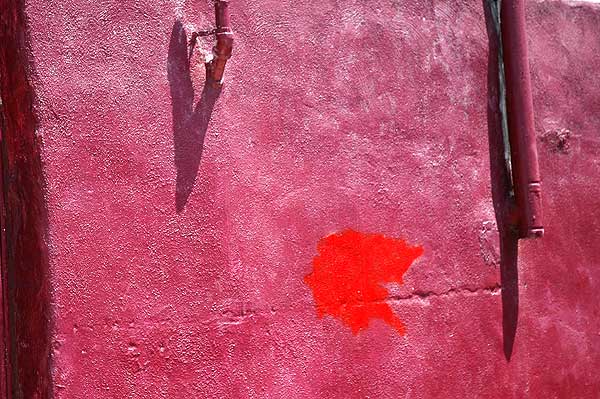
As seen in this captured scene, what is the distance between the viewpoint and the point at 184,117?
367 centimetres

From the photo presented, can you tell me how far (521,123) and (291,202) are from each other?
4.22 ft

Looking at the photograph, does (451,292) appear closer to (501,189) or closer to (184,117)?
(501,189)

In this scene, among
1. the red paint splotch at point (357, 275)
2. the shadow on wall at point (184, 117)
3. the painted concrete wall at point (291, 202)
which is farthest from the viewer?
the red paint splotch at point (357, 275)

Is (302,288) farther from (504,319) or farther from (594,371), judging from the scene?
(594,371)

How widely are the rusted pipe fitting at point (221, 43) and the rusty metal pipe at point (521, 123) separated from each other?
5.00 feet

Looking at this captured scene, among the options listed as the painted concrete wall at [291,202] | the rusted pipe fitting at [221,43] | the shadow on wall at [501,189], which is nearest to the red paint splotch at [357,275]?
the painted concrete wall at [291,202]

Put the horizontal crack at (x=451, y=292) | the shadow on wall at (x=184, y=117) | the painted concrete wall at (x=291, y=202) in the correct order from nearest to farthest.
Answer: the painted concrete wall at (x=291, y=202), the shadow on wall at (x=184, y=117), the horizontal crack at (x=451, y=292)

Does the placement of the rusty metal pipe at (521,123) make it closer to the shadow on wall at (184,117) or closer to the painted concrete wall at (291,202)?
the painted concrete wall at (291,202)

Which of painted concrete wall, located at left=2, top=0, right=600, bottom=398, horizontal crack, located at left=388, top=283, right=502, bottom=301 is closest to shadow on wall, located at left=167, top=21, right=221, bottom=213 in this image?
painted concrete wall, located at left=2, top=0, right=600, bottom=398

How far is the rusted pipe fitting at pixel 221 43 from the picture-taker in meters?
3.66

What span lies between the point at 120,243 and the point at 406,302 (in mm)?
1336

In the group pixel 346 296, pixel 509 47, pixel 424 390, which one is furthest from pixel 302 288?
pixel 509 47

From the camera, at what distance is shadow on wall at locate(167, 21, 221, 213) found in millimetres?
3646

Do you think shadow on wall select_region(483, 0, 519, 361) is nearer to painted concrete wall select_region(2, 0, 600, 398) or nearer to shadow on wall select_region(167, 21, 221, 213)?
painted concrete wall select_region(2, 0, 600, 398)
